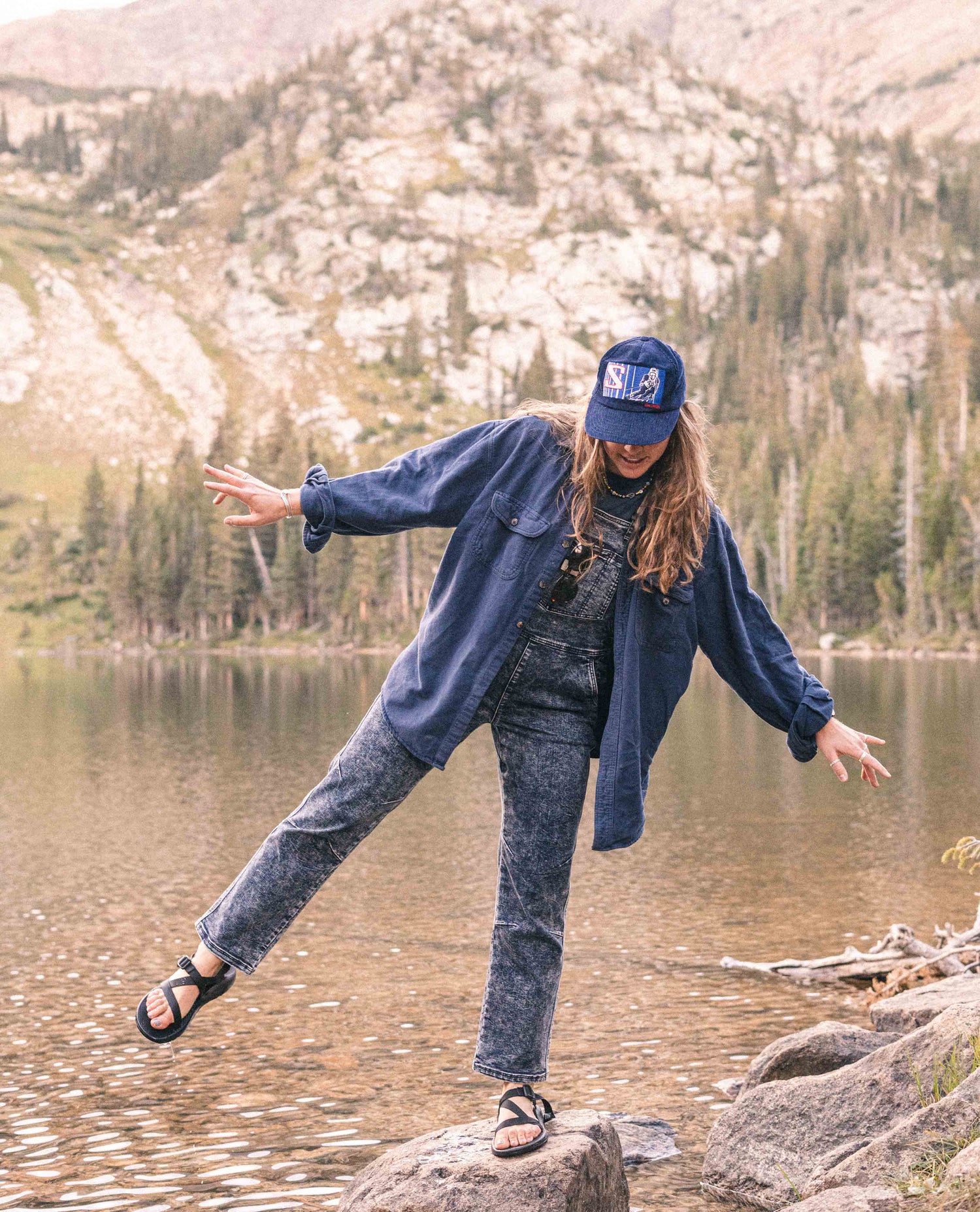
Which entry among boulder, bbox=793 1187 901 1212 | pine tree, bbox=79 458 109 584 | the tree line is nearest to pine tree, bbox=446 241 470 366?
the tree line

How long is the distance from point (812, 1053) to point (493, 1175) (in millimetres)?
2666

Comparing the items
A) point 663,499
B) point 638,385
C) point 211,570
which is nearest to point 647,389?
point 638,385

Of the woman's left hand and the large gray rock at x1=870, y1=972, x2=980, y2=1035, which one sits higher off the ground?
the woman's left hand

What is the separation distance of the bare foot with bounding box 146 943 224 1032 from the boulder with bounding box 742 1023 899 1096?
3541 millimetres

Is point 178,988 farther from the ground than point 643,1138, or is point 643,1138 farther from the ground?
point 178,988

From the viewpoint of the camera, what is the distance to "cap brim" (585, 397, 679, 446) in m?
5.02

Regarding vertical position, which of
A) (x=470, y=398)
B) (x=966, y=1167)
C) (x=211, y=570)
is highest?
(x=470, y=398)


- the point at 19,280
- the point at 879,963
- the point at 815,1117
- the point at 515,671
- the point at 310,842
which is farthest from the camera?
the point at 19,280

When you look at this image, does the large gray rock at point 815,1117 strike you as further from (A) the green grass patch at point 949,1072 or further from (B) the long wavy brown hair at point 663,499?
(B) the long wavy brown hair at point 663,499

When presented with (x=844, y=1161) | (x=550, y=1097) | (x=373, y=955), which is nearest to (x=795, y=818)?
(x=373, y=955)

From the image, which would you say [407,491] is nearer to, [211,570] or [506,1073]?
[506,1073]

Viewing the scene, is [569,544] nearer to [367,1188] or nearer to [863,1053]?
[367,1188]

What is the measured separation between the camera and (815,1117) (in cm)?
645

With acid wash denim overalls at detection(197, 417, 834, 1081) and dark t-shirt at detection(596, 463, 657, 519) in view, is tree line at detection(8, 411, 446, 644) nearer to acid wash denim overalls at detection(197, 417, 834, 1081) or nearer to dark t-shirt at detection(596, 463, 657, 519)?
acid wash denim overalls at detection(197, 417, 834, 1081)
